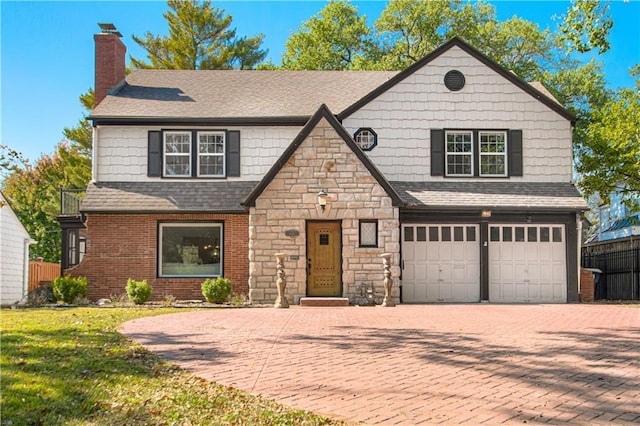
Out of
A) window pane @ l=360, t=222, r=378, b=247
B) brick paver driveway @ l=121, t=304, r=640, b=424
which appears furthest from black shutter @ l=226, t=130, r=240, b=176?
brick paver driveway @ l=121, t=304, r=640, b=424

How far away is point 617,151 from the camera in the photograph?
71.3ft

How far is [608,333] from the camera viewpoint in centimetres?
1120

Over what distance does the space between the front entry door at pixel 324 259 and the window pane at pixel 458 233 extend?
3801mm

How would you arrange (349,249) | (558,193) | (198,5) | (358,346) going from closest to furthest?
(358,346) < (349,249) < (558,193) < (198,5)

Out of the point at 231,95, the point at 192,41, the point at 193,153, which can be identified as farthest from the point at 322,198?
the point at 192,41

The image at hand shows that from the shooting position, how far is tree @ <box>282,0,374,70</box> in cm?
3538

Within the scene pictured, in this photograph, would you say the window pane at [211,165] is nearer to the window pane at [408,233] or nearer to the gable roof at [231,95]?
the gable roof at [231,95]

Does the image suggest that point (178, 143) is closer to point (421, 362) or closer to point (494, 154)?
point (494, 154)

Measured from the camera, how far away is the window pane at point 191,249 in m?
19.6

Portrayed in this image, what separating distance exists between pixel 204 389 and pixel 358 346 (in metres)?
3.32

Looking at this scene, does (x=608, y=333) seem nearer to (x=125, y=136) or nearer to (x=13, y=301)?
(x=125, y=136)

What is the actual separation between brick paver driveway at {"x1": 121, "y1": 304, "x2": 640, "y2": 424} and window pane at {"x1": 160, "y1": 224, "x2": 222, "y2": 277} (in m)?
5.92

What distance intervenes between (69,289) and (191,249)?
3675 millimetres

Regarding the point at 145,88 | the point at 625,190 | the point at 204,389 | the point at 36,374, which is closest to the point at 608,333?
the point at 204,389
